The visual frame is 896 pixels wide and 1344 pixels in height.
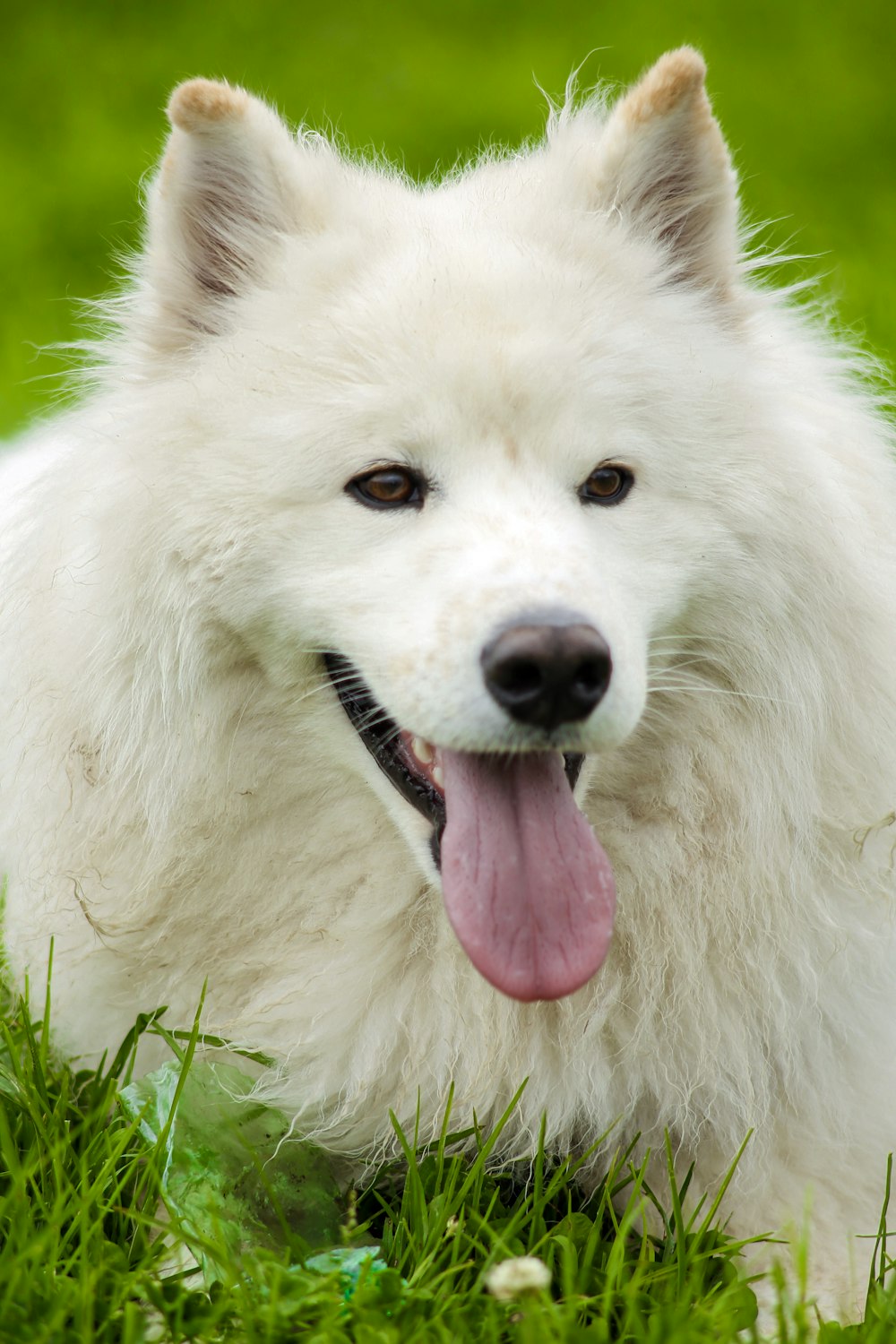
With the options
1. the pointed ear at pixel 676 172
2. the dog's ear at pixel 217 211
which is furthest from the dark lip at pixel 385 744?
the pointed ear at pixel 676 172

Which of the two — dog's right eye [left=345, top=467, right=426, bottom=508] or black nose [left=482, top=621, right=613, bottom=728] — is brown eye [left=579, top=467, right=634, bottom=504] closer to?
dog's right eye [left=345, top=467, right=426, bottom=508]

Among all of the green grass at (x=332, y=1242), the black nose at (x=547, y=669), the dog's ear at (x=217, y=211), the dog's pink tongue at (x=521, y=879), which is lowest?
the green grass at (x=332, y=1242)

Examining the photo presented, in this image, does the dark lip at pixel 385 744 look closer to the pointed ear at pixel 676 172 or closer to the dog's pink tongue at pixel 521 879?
the dog's pink tongue at pixel 521 879

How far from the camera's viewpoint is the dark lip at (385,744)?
2744 mm

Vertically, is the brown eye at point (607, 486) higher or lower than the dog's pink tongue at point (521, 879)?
higher

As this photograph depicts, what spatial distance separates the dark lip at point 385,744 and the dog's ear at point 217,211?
2.52 ft

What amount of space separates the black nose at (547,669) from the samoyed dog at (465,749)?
0.17 meters

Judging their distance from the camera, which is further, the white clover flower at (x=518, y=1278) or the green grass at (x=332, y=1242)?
the green grass at (x=332, y=1242)

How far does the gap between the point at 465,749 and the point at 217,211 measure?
4.04 ft

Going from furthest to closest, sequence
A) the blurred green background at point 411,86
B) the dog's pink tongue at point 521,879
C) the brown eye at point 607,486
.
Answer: the blurred green background at point 411,86 < the brown eye at point 607,486 < the dog's pink tongue at point 521,879

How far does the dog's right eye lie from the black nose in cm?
43

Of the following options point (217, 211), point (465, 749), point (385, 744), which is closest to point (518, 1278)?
point (465, 749)

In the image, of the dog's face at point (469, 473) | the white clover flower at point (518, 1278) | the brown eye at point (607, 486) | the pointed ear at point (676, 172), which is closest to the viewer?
the white clover flower at point (518, 1278)

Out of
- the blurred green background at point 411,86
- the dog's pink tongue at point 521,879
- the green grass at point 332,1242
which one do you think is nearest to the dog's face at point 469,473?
the dog's pink tongue at point 521,879
